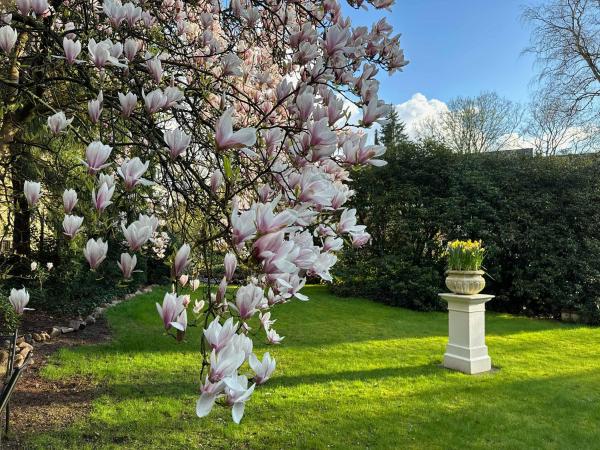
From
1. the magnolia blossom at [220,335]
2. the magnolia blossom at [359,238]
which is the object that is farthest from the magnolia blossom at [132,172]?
the magnolia blossom at [359,238]

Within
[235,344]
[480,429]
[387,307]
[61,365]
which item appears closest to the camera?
[235,344]

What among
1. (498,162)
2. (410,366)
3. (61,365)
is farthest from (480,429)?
(498,162)

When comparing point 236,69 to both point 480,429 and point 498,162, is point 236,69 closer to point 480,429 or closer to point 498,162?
point 480,429

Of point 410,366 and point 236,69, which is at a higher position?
point 236,69

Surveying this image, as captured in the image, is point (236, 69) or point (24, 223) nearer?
point (236, 69)

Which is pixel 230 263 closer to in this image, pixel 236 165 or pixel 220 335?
pixel 220 335

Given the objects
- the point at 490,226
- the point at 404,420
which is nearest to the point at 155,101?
the point at 404,420

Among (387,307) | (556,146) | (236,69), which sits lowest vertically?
(387,307)

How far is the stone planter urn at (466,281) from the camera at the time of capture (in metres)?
5.19

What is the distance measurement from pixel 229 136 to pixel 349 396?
11.9ft

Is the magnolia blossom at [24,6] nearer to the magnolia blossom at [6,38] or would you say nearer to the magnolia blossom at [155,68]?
the magnolia blossom at [6,38]

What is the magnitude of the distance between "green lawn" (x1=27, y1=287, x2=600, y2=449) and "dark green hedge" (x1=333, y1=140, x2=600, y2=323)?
84.9 inches

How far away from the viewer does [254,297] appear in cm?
106

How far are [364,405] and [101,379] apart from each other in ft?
7.75
